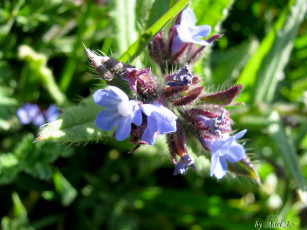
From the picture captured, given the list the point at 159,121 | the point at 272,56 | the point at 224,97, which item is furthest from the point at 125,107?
the point at 272,56

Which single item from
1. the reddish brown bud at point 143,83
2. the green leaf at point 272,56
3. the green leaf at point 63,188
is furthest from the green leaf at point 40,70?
the green leaf at point 272,56

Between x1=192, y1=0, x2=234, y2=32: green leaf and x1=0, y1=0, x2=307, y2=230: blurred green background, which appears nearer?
x1=192, y1=0, x2=234, y2=32: green leaf

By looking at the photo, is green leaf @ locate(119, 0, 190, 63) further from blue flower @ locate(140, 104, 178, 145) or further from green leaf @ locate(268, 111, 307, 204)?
green leaf @ locate(268, 111, 307, 204)

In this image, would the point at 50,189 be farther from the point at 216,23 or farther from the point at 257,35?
the point at 257,35

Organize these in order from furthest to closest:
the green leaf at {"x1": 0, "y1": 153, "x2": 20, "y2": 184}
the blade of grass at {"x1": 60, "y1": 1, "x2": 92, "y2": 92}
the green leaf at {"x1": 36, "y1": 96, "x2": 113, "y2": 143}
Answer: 1. the blade of grass at {"x1": 60, "y1": 1, "x2": 92, "y2": 92}
2. the green leaf at {"x1": 0, "y1": 153, "x2": 20, "y2": 184}
3. the green leaf at {"x1": 36, "y1": 96, "x2": 113, "y2": 143}

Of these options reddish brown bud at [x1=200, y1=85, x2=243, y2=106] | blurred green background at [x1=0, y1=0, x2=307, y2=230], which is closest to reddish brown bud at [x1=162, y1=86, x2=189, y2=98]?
reddish brown bud at [x1=200, y1=85, x2=243, y2=106]

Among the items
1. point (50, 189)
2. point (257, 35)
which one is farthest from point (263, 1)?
point (50, 189)

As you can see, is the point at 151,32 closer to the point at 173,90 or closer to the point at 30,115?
the point at 173,90
